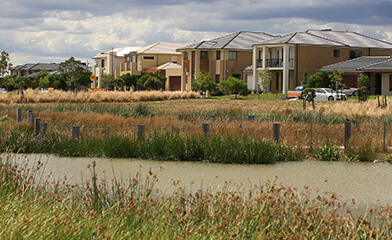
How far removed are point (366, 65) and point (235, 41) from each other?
74.6 ft

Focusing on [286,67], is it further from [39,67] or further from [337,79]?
[39,67]

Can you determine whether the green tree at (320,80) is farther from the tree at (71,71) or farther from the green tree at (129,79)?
the green tree at (129,79)

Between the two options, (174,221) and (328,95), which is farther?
(328,95)

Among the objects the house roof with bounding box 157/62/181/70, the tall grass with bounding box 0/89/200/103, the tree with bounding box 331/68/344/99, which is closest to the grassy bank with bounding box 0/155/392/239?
the tall grass with bounding box 0/89/200/103

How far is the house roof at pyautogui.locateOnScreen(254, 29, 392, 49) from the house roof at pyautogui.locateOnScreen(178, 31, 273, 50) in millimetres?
7819

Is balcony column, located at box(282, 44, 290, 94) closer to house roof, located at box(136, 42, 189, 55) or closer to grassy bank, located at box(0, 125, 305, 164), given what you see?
house roof, located at box(136, 42, 189, 55)

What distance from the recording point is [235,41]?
70.9 meters

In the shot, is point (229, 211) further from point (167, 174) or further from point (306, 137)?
point (306, 137)

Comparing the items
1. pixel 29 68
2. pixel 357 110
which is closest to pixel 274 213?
pixel 357 110

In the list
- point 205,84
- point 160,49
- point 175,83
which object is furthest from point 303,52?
point 160,49

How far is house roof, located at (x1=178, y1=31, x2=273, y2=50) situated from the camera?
227ft

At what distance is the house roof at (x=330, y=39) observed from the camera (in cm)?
5909

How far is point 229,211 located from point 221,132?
32.6ft

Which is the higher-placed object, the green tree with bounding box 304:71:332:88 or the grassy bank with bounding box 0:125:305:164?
the green tree with bounding box 304:71:332:88
